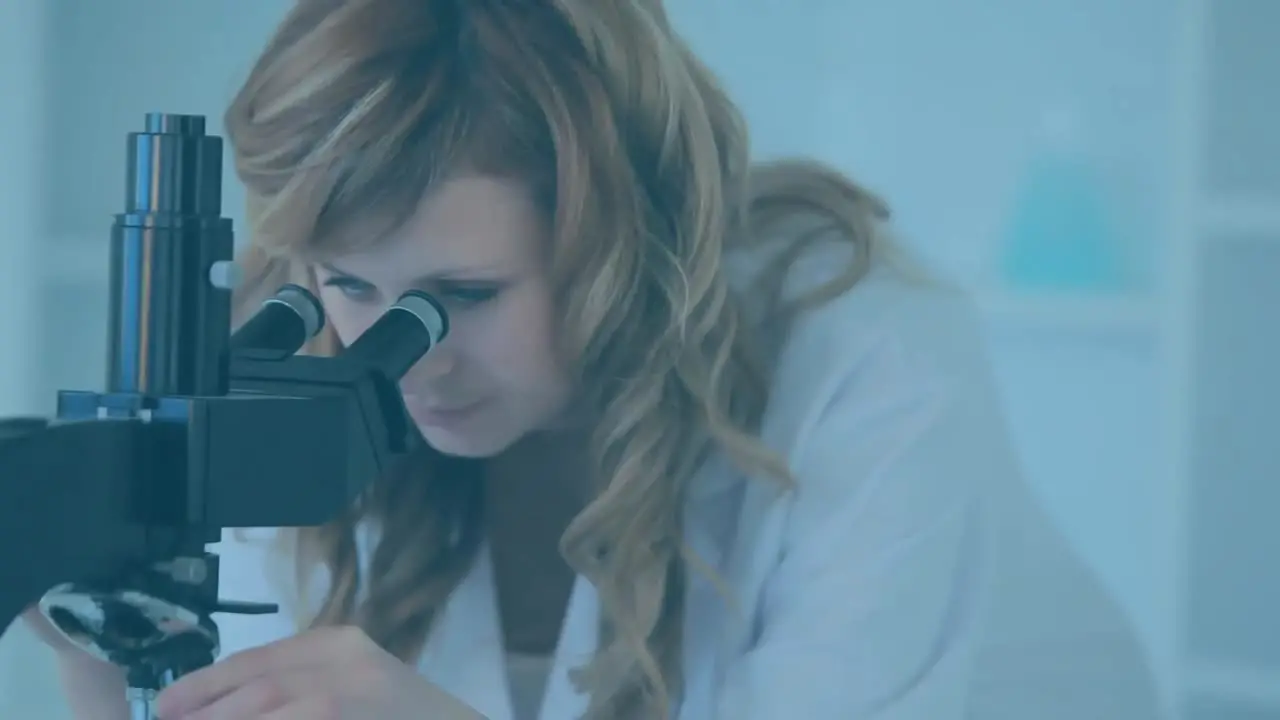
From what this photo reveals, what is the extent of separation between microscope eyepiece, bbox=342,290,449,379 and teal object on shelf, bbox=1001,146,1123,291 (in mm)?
608

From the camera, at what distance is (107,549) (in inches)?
20.4

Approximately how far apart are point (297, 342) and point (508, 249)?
0.23 metres

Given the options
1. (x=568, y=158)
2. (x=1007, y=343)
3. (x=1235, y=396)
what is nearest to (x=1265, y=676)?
(x=1235, y=396)

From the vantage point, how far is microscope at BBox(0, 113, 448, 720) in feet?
1.70

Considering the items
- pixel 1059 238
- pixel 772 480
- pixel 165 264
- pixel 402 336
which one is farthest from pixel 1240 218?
pixel 165 264

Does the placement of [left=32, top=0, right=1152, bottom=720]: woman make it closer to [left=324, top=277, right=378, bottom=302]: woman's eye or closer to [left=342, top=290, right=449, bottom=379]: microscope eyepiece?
[left=324, top=277, right=378, bottom=302]: woman's eye

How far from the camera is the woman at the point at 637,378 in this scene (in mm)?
835

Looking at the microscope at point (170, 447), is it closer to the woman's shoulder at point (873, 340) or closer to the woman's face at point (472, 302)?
the woman's face at point (472, 302)

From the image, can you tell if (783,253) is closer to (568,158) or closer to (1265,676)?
(568,158)

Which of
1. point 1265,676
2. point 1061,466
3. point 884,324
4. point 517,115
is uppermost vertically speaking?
point 517,115

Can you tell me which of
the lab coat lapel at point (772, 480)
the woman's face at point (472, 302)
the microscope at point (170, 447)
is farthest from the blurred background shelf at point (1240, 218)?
the microscope at point (170, 447)

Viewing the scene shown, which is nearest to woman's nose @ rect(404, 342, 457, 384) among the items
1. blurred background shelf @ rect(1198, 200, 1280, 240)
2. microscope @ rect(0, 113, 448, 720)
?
microscope @ rect(0, 113, 448, 720)

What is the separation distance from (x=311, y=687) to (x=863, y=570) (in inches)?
12.8

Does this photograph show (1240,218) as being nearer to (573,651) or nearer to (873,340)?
(873,340)
